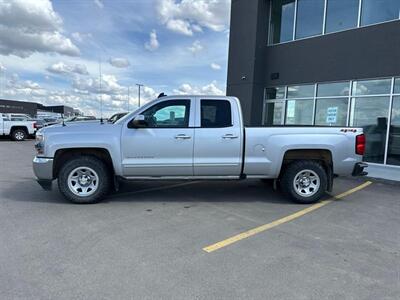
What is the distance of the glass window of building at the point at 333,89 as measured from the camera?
11.4 m

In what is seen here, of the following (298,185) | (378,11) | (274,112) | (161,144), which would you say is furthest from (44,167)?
(378,11)

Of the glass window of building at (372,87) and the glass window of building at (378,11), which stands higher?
the glass window of building at (378,11)

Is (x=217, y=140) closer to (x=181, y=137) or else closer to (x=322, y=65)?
(x=181, y=137)

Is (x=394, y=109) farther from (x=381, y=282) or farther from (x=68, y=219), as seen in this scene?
(x=68, y=219)

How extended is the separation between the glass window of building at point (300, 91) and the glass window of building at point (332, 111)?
1.81ft

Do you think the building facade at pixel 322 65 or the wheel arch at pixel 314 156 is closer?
the wheel arch at pixel 314 156

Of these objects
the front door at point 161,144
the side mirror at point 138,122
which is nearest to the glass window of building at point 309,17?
the front door at point 161,144

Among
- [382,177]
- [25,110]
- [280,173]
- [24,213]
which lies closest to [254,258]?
[280,173]

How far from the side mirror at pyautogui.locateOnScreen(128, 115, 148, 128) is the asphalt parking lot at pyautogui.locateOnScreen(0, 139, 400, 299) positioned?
1466 mm

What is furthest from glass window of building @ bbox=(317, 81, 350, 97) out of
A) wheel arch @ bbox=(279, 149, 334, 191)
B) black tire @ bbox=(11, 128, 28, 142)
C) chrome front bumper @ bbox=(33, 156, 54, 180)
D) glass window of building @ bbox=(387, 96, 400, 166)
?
black tire @ bbox=(11, 128, 28, 142)

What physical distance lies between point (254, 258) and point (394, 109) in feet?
29.0

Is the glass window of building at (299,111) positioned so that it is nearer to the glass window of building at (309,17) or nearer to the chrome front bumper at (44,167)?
the glass window of building at (309,17)

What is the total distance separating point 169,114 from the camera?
5859 mm

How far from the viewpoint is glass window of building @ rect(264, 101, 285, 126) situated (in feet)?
45.2
